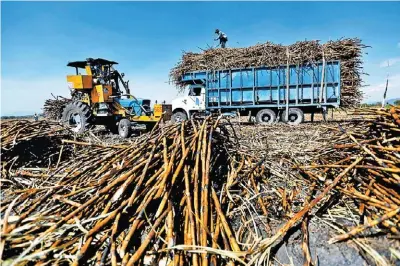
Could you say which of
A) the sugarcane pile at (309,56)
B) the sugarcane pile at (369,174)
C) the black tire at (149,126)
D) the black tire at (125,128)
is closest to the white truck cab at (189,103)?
the sugarcane pile at (309,56)

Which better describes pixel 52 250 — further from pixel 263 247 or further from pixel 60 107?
pixel 60 107

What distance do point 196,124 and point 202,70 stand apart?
11.2 m

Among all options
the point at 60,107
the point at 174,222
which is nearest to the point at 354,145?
the point at 174,222

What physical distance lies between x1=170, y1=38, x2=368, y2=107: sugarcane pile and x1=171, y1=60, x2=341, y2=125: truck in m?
0.27

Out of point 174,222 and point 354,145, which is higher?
point 354,145

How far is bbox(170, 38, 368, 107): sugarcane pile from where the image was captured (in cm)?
1123

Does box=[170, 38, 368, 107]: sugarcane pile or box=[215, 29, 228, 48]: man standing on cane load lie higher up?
box=[215, 29, 228, 48]: man standing on cane load

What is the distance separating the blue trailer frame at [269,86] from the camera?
11.2m

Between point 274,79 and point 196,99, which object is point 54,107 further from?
point 274,79

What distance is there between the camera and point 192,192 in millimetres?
1843

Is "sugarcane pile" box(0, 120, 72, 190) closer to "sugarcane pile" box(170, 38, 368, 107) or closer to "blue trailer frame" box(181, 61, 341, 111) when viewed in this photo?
"blue trailer frame" box(181, 61, 341, 111)

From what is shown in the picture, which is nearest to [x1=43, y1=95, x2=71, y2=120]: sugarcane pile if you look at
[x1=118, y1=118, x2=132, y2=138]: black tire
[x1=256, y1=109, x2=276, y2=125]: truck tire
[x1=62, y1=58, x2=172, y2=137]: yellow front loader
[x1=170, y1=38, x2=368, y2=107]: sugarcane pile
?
[x1=62, y1=58, x2=172, y2=137]: yellow front loader

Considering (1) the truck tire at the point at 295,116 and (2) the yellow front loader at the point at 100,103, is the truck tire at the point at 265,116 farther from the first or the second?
(2) the yellow front loader at the point at 100,103

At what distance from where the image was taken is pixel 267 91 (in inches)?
479
